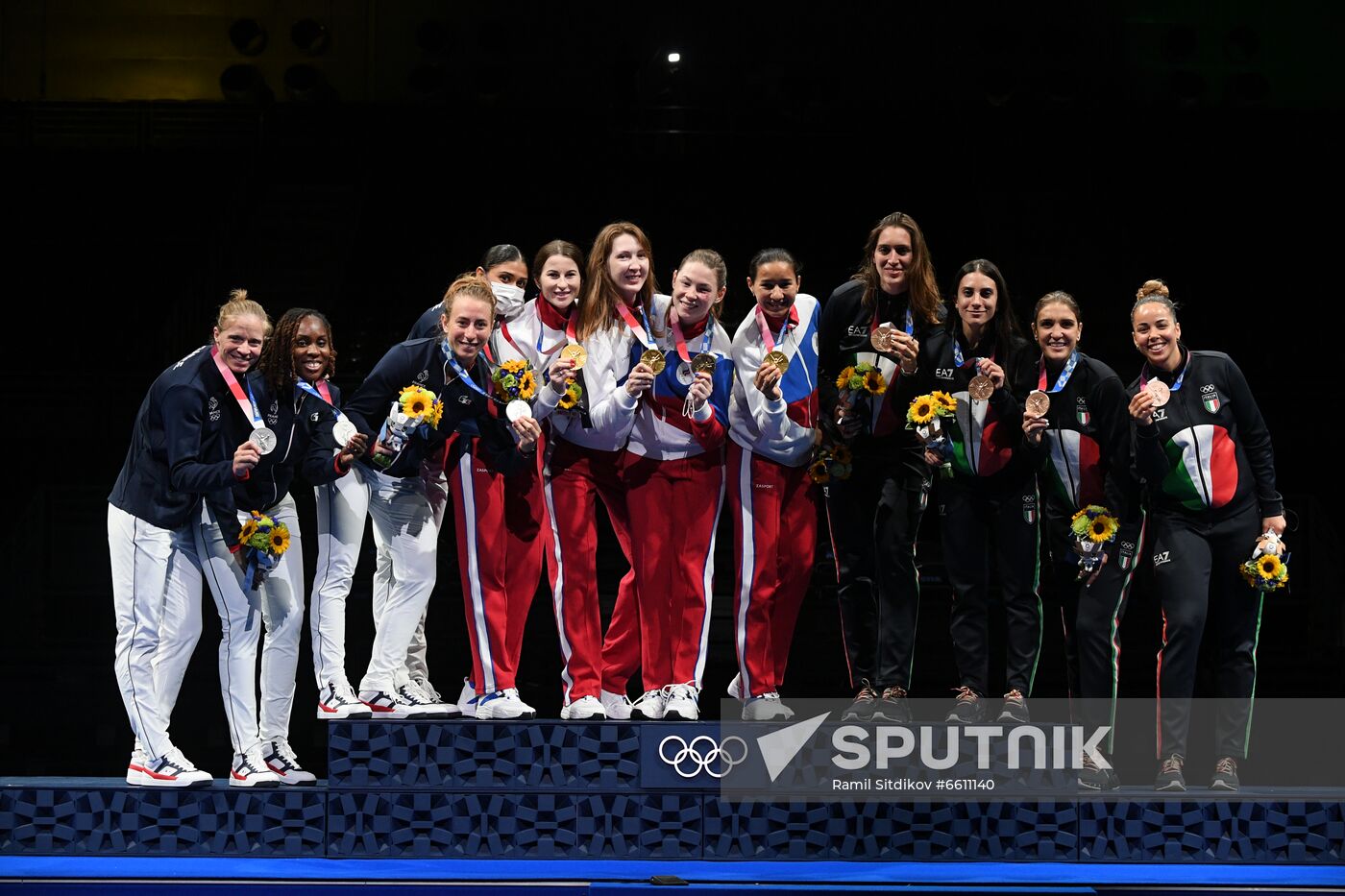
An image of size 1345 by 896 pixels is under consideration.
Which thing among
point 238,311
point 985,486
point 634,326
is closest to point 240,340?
point 238,311

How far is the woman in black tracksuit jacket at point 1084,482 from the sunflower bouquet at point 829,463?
2.39ft

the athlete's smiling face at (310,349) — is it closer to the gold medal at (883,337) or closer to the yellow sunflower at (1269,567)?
the gold medal at (883,337)

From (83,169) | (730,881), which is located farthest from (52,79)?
(730,881)

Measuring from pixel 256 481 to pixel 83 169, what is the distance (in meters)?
7.48

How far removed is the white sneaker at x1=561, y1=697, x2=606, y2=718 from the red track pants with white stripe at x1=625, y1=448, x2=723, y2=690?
0.24 metres

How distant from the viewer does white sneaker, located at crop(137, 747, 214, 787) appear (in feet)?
15.8

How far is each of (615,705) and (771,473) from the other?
3.55 ft

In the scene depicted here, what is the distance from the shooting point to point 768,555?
5027mm

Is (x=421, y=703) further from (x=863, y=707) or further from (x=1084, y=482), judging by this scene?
(x=1084, y=482)

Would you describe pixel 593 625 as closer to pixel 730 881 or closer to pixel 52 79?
pixel 730 881

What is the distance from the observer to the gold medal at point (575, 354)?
489 cm

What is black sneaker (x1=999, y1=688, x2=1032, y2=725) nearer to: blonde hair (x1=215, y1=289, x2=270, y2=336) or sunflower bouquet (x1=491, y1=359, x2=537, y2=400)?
sunflower bouquet (x1=491, y1=359, x2=537, y2=400)

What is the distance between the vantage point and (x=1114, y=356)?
364 inches

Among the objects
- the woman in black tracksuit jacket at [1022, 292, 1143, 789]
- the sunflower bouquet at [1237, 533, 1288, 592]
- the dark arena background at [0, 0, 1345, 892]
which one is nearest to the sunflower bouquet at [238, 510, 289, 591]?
the dark arena background at [0, 0, 1345, 892]
